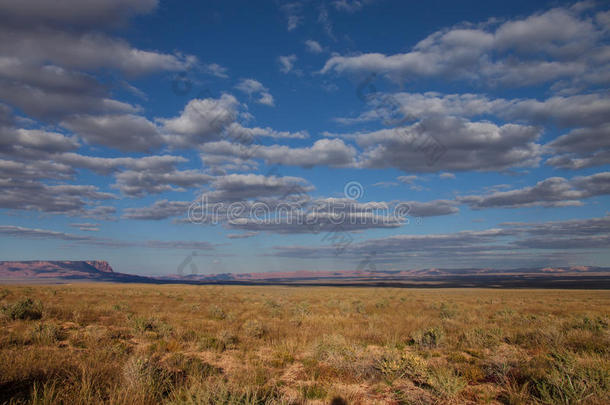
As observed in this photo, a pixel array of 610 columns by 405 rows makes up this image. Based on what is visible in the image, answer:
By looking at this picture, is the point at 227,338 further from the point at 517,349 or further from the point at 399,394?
the point at 517,349

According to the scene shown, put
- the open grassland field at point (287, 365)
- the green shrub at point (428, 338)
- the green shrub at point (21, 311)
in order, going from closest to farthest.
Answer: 1. the open grassland field at point (287, 365)
2. the green shrub at point (428, 338)
3. the green shrub at point (21, 311)

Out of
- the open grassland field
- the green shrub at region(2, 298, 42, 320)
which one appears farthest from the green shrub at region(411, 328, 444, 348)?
the green shrub at region(2, 298, 42, 320)

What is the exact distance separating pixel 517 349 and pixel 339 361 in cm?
640

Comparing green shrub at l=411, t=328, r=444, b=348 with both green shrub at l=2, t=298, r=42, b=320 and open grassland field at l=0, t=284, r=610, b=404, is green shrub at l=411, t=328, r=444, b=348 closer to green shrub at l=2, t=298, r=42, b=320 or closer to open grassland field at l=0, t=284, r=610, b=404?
open grassland field at l=0, t=284, r=610, b=404

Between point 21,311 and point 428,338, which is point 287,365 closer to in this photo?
point 428,338

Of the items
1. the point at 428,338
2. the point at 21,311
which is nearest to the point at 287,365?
the point at 428,338

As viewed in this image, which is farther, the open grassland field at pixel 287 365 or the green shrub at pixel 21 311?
the green shrub at pixel 21 311

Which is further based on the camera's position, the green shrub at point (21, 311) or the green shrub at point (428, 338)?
the green shrub at point (21, 311)

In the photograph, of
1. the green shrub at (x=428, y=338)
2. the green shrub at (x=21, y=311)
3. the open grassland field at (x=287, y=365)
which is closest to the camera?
the open grassland field at (x=287, y=365)

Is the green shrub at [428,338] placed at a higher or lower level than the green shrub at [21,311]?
lower

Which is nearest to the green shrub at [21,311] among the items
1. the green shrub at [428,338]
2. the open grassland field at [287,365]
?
the open grassland field at [287,365]

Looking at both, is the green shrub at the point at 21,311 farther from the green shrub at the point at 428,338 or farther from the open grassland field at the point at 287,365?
the green shrub at the point at 428,338

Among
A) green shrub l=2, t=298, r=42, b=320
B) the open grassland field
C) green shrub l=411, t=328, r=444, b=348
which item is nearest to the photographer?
the open grassland field

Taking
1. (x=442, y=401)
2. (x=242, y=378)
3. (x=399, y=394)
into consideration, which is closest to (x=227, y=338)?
(x=242, y=378)
